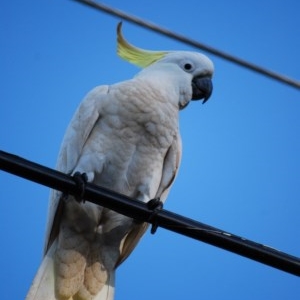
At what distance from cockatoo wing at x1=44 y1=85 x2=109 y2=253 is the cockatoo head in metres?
0.60

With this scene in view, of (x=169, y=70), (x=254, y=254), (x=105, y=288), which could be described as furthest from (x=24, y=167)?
(x=169, y=70)

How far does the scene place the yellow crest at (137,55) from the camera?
3887 millimetres

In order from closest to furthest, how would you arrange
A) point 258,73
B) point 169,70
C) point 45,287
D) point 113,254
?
point 258,73
point 45,287
point 113,254
point 169,70

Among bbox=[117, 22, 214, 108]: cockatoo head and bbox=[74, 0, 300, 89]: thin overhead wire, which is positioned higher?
bbox=[117, 22, 214, 108]: cockatoo head

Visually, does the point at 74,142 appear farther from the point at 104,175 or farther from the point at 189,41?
the point at 189,41

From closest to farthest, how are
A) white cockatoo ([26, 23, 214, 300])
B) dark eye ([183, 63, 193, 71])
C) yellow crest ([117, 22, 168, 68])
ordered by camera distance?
1. white cockatoo ([26, 23, 214, 300])
2. dark eye ([183, 63, 193, 71])
3. yellow crest ([117, 22, 168, 68])

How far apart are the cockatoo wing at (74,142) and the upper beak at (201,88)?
0.68 m

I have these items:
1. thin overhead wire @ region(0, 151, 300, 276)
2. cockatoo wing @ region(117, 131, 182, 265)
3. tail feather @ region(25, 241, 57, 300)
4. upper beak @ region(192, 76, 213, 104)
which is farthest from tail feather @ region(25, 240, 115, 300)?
upper beak @ region(192, 76, 213, 104)

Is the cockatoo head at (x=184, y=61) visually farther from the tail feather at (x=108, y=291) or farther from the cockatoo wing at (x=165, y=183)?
the tail feather at (x=108, y=291)

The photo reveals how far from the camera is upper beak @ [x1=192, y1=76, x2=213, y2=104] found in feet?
12.4

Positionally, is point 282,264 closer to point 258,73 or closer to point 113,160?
point 258,73

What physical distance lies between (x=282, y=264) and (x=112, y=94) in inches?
63.4

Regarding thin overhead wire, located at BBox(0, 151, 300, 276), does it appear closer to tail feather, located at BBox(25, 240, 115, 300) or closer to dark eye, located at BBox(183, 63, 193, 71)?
tail feather, located at BBox(25, 240, 115, 300)

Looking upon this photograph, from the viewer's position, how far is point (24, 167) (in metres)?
2.04
